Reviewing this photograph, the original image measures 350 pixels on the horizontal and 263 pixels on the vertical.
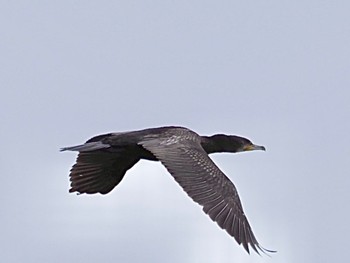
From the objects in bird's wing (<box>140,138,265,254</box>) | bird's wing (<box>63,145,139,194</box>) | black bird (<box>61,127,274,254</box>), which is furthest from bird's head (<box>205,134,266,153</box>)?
bird's wing (<box>140,138,265,254</box>)

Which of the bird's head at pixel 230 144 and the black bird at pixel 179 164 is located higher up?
the bird's head at pixel 230 144

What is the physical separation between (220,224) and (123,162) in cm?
337

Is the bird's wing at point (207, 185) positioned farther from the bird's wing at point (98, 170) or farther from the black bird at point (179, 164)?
the bird's wing at point (98, 170)

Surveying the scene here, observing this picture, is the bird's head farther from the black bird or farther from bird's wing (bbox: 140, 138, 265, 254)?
bird's wing (bbox: 140, 138, 265, 254)

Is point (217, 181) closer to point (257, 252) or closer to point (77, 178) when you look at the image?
point (257, 252)

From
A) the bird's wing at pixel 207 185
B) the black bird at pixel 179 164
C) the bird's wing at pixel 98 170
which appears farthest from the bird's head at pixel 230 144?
the bird's wing at pixel 207 185

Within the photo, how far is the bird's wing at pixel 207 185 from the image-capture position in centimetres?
1708

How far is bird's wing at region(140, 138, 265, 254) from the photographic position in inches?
672

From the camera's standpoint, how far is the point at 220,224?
1698 cm

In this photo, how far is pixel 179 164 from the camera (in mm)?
17703

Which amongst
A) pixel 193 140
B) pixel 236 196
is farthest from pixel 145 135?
pixel 236 196

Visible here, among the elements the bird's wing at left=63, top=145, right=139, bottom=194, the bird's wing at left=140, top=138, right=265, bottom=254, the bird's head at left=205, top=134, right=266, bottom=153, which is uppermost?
the bird's head at left=205, top=134, right=266, bottom=153

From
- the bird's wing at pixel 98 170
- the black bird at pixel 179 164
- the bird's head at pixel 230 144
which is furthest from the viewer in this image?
the bird's wing at pixel 98 170

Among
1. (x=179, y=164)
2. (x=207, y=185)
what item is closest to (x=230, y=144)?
(x=179, y=164)
